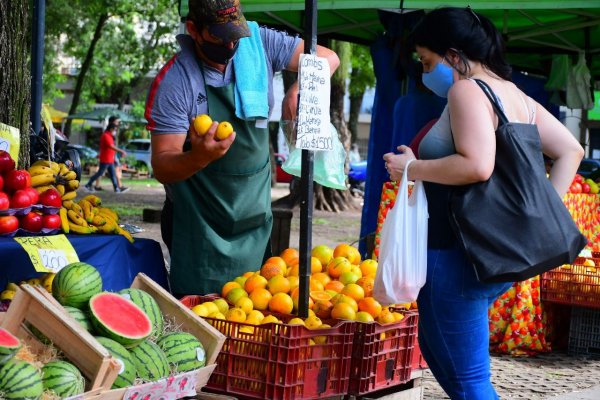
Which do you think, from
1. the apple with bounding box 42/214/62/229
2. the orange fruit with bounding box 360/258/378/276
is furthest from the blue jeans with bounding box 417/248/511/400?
the apple with bounding box 42/214/62/229

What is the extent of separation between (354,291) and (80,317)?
1.52 metres

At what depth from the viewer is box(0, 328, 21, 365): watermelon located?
2707 millimetres

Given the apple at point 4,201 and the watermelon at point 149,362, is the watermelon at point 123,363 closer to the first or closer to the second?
the watermelon at point 149,362

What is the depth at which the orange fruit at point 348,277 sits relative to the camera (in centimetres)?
457

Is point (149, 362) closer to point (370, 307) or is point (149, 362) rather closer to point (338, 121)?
point (370, 307)

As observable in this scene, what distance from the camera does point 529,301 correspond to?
22.4 feet

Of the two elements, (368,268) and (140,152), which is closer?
(368,268)

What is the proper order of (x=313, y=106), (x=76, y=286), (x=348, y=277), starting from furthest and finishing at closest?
(x=348, y=277), (x=313, y=106), (x=76, y=286)

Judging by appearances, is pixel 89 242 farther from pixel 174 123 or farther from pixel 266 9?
pixel 266 9

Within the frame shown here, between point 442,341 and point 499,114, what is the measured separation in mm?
853

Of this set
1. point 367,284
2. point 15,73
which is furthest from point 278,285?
point 15,73

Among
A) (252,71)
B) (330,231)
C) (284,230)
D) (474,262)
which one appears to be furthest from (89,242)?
(330,231)

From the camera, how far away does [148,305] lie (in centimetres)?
353

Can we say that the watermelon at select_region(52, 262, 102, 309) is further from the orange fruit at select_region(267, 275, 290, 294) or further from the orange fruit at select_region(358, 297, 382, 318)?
the orange fruit at select_region(358, 297, 382, 318)
